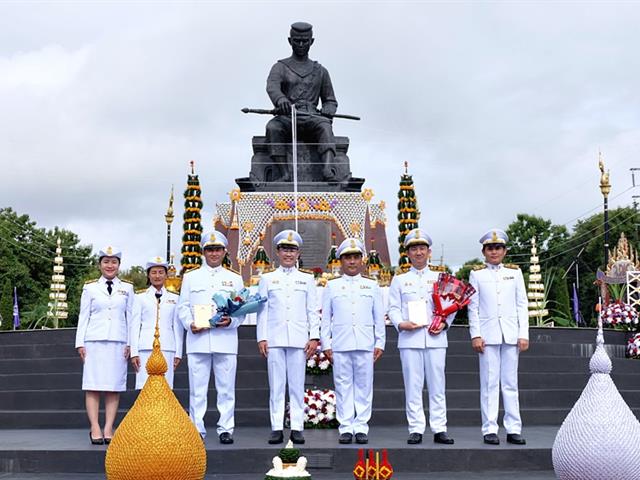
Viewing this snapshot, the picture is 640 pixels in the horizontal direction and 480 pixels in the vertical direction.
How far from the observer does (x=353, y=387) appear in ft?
27.3

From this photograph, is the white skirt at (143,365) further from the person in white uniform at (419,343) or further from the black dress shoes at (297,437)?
the person in white uniform at (419,343)

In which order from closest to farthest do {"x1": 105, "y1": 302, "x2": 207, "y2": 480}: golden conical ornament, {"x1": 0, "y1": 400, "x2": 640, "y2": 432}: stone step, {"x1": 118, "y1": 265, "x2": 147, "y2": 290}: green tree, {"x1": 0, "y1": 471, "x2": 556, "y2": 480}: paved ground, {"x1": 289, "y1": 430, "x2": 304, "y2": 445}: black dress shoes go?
{"x1": 105, "y1": 302, "x2": 207, "y2": 480}: golden conical ornament → {"x1": 0, "y1": 471, "x2": 556, "y2": 480}: paved ground → {"x1": 289, "y1": 430, "x2": 304, "y2": 445}: black dress shoes → {"x1": 0, "y1": 400, "x2": 640, "y2": 432}: stone step → {"x1": 118, "y1": 265, "x2": 147, "y2": 290}: green tree

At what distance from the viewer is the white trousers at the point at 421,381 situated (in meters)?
8.01

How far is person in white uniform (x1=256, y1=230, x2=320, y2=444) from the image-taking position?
8141 millimetres

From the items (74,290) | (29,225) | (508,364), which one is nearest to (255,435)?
(508,364)

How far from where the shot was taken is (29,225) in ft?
164

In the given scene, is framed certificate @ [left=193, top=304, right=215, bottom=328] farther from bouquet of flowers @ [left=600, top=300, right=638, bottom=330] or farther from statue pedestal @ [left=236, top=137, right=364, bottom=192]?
statue pedestal @ [left=236, top=137, right=364, bottom=192]

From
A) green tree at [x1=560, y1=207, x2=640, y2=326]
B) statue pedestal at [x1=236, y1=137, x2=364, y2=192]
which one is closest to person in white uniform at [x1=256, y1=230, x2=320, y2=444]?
statue pedestal at [x1=236, y1=137, x2=364, y2=192]

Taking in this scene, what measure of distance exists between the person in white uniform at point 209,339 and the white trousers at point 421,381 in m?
1.73

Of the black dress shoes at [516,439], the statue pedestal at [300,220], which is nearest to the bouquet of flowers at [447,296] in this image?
the black dress shoes at [516,439]

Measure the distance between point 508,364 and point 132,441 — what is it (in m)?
4.68

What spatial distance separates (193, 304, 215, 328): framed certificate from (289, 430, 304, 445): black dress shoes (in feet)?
4.34

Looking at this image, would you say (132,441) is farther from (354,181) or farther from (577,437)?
(354,181)

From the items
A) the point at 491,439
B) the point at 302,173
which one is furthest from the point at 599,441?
the point at 302,173
